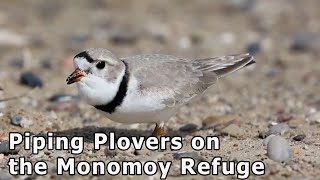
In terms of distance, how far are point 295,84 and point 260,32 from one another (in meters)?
2.64

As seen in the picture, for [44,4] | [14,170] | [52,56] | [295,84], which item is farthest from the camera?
[44,4]

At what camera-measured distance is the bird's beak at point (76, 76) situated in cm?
496

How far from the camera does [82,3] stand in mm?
12102

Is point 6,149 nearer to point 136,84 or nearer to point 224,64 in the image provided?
point 136,84

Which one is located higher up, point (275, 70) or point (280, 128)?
point (275, 70)

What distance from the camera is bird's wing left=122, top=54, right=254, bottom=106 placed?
17.5 feet

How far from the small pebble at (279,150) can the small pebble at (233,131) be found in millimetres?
790

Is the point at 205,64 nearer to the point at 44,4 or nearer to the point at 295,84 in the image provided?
the point at 295,84

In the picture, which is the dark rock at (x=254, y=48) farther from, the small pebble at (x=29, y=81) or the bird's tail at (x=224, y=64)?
the bird's tail at (x=224, y=64)

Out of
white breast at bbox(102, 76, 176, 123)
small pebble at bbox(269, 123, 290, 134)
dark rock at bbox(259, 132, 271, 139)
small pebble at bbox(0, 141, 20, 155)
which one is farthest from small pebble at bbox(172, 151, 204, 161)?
small pebble at bbox(0, 141, 20, 155)

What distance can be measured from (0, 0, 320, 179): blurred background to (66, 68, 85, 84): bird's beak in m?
0.56

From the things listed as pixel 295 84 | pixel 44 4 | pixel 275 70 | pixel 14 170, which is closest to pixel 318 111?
pixel 295 84

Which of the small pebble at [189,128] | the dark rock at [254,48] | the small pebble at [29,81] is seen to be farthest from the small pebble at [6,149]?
the dark rock at [254,48]

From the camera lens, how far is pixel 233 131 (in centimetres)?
575
